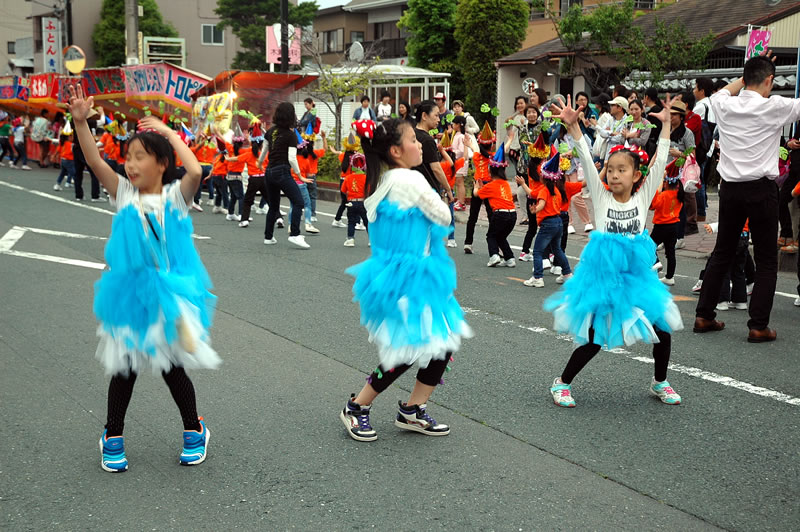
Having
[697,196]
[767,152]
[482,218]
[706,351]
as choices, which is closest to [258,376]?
[706,351]

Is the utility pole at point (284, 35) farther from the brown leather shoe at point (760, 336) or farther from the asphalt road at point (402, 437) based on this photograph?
the brown leather shoe at point (760, 336)

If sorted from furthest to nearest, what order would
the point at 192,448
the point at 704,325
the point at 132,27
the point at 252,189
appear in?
1. the point at 132,27
2. the point at 252,189
3. the point at 704,325
4. the point at 192,448

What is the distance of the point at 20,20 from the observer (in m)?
→ 63.7

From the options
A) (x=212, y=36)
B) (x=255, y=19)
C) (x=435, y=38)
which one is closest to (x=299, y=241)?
(x=435, y=38)

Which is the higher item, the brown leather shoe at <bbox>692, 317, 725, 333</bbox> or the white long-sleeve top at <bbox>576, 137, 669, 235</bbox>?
the white long-sleeve top at <bbox>576, 137, 669, 235</bbox>

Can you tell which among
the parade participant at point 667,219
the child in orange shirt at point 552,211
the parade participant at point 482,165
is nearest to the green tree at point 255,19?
the parade participant at point 482,165

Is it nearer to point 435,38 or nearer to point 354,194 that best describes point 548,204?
point 354,194

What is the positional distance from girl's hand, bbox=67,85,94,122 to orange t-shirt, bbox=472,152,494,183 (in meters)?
6.68

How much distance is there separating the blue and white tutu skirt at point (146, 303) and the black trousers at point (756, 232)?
4.36 meters

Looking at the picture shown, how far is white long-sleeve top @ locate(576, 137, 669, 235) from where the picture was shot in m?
5.05

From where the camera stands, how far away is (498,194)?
31.8 feet

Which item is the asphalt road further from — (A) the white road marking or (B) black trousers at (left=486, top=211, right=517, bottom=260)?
(B) black trousers at (left=486, top=211, right=517, bottom=260)

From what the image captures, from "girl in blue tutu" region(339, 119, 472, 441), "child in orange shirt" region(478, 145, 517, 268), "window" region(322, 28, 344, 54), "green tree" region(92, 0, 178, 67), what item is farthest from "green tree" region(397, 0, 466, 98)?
"girl in blue tutu" region(339, 119, 472, 441)

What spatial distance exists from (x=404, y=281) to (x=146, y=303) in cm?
123
